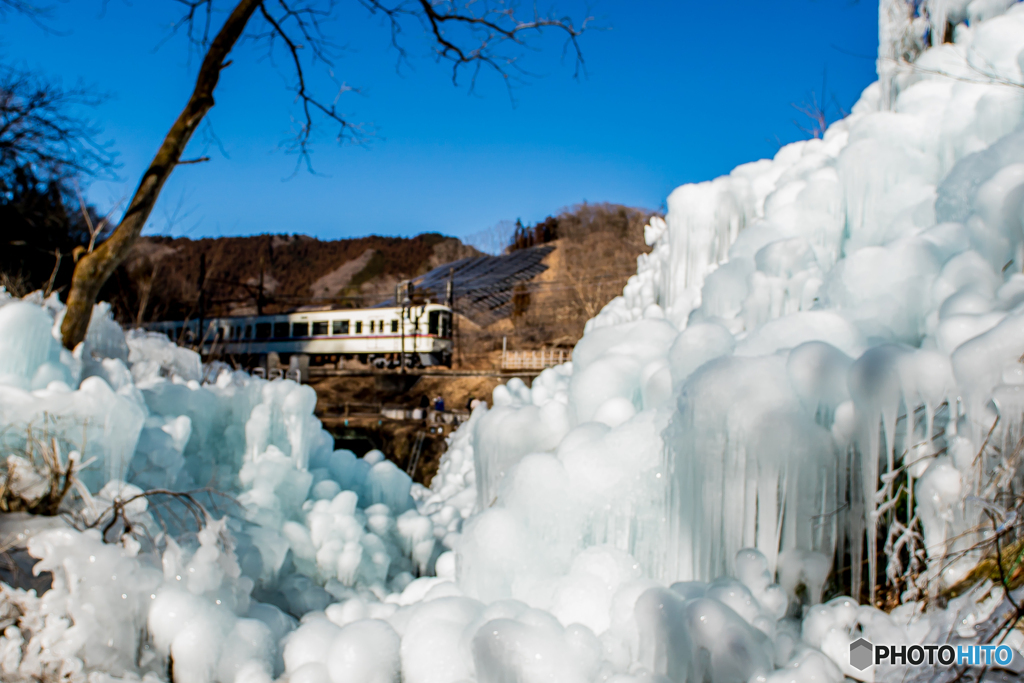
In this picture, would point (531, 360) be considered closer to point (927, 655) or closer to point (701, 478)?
point (701, 478)

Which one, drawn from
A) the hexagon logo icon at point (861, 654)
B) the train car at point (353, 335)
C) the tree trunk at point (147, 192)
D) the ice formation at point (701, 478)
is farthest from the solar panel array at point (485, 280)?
the hexagon logo icon at point (861, 654)

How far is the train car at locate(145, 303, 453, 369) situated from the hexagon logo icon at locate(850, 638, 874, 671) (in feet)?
66.7

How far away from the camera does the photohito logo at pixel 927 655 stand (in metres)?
1.67

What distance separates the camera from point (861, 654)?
2.12m

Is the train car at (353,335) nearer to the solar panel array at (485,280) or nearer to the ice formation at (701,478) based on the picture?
the solar panel array at (485,280)

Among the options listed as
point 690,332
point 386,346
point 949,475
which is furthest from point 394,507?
point 386,346

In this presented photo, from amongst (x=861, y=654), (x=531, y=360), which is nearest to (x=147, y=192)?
(x=861, y=654)

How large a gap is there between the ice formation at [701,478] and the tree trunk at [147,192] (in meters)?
0.42

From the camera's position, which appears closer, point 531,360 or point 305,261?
point 531,360

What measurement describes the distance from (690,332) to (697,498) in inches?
35.4

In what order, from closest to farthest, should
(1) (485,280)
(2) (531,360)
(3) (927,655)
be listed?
(3) (927,655) < (2) (531,360) < (1) (485,280)

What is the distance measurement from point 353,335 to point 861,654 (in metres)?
21.9

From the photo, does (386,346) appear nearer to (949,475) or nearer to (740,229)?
(740,229)

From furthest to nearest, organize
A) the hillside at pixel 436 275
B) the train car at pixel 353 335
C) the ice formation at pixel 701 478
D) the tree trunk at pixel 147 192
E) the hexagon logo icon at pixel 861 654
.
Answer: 1. the hillside at pixel 436 275
2. the train car at pixel 353 335
3. the tree trunk at pixel 147 192
4. the ice formation at pixel 701 478
5. the hexagon logo icon at pixel 861 654
